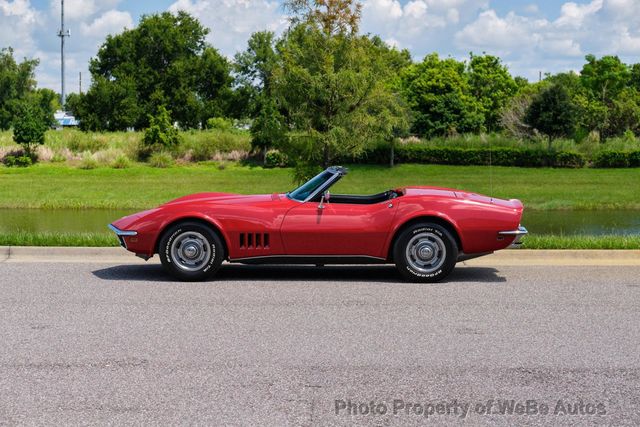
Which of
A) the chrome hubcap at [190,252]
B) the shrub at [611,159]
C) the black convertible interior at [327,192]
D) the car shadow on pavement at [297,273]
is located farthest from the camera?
the shrub at [611,159]

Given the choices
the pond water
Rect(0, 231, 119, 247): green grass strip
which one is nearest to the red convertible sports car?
Rect(0, 231, 119, 247): green grass strip

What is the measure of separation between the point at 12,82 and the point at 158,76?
23278mm

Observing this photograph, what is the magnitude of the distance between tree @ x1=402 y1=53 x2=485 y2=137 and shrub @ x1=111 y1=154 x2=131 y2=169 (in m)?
14.6

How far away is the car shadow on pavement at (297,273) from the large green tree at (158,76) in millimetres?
53738

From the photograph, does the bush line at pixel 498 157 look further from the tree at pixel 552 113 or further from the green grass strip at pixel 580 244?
the green grass strip at pixel 580 244

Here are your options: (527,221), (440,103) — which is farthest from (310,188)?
(440,103)

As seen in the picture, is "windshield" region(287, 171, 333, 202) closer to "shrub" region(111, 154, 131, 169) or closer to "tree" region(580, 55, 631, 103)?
"shrub" region(111, 154, 131, 169)

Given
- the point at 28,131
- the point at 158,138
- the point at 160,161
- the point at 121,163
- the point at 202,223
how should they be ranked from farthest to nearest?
the point at 158,138
the point at 160,161
the point at 121,163
the point at 28,131
the point at 202,223

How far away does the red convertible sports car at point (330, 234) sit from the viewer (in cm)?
900

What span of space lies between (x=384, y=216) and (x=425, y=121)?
39.8 metres

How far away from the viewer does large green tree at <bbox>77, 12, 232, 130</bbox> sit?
62.4 metres

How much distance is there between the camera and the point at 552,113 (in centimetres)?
3991

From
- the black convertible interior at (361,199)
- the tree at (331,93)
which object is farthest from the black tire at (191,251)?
the tree at (331,93)

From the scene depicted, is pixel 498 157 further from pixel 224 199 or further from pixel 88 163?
pixel 224 199
